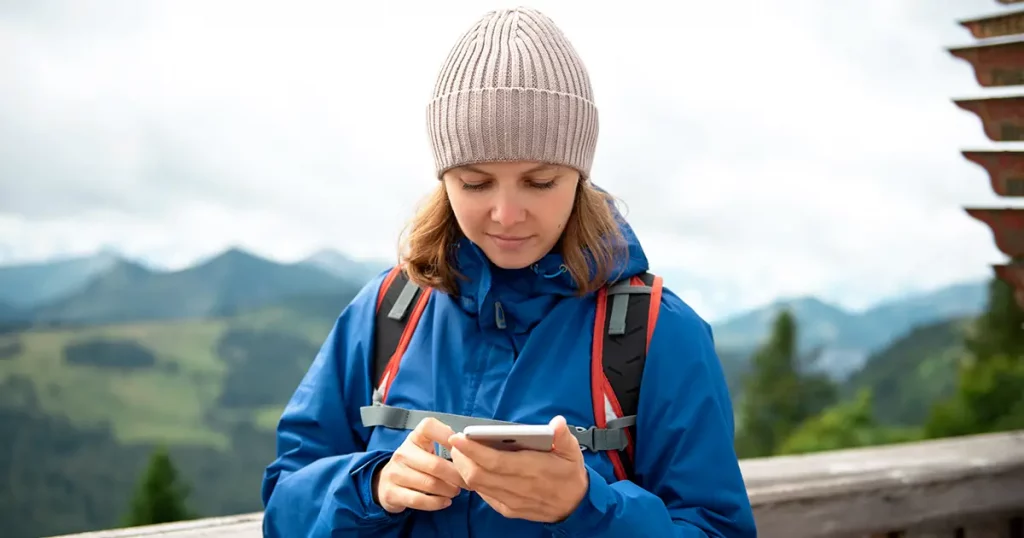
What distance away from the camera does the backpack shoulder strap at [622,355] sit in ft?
4.46

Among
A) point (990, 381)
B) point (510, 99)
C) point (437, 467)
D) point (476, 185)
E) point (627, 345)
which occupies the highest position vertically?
point (510, 99)

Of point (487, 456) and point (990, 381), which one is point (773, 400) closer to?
point (990, 381)

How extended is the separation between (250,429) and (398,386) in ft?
48.9

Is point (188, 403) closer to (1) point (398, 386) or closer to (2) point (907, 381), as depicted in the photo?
(2) point (907, 381)

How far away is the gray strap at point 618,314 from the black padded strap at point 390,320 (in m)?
0.34

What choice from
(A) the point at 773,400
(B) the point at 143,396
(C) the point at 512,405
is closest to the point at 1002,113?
(C) the point at 512,405

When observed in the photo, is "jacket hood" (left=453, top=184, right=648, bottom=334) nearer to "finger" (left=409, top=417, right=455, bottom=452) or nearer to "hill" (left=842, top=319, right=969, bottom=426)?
"finger" (left=409, top=417, right=455, bottom=452)

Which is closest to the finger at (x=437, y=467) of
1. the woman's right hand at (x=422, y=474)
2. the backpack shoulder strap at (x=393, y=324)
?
the woman's right hand at (x=422, y=474)

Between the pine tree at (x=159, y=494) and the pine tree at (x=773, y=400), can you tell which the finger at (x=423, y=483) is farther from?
the pine tree at (x=773, y=400)

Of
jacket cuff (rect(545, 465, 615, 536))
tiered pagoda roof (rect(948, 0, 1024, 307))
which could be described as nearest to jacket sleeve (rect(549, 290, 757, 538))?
jacket cuff (rect(545, 465, 615, 536))

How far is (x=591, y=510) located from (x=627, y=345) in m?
0.28

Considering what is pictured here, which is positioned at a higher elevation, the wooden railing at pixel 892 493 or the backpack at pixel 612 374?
the backpack at pixel 612 374

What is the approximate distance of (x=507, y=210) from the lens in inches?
52.1

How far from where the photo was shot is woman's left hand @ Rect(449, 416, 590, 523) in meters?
1.13
